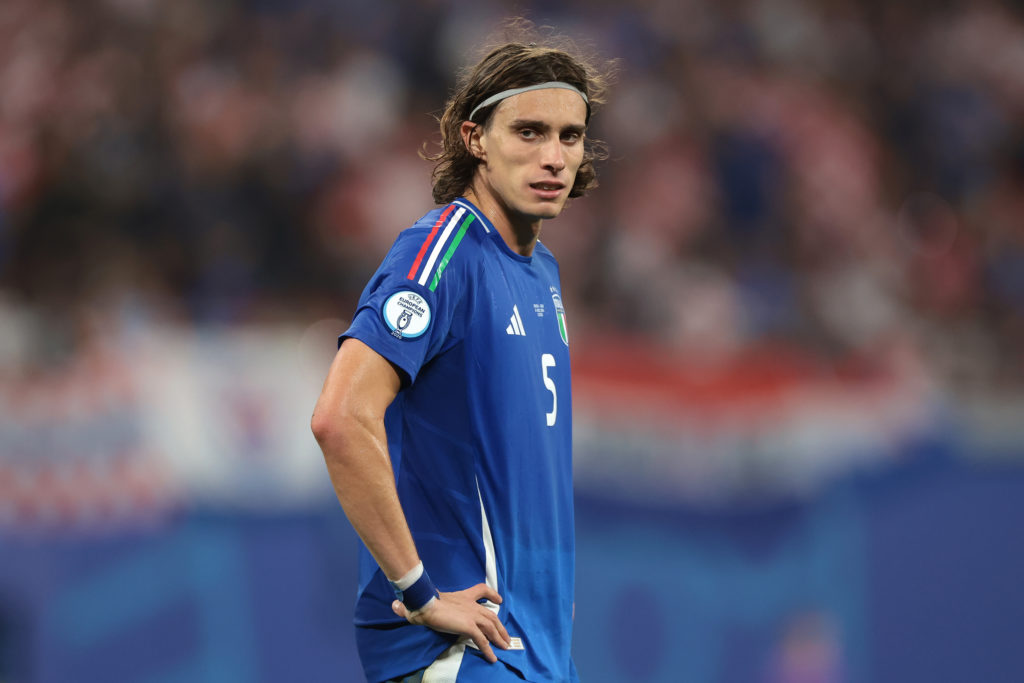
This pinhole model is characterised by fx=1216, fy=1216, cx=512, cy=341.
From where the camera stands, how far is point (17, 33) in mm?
9242

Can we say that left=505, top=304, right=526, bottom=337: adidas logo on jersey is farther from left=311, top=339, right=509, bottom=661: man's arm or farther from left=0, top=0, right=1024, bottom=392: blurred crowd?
left=0, top=0, right=1024, bottom=392: blurred crowd

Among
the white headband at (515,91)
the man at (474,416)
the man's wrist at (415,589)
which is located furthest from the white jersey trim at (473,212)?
the man's wrist at (415,589)

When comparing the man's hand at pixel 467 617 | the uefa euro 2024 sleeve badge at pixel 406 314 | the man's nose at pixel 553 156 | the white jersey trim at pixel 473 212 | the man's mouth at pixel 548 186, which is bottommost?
the man's hand at pixel 467 617

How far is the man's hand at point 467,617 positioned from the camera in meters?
3.19

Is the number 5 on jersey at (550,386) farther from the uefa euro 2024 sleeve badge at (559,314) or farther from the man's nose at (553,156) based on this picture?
the man's nose at (553,156)

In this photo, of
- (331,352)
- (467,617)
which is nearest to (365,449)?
(467,617)

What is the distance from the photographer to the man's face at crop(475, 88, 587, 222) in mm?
3574

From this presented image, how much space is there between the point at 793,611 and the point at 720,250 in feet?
9.10

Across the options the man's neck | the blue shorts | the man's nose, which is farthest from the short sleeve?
the blue shorts

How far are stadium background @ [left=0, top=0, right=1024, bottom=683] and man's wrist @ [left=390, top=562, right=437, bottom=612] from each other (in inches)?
156

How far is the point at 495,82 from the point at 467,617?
156cm

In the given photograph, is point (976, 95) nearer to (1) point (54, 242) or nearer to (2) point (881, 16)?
(2) point (881, 16)

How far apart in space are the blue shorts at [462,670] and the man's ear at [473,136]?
146 centimetres

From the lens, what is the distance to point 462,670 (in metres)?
3.28
